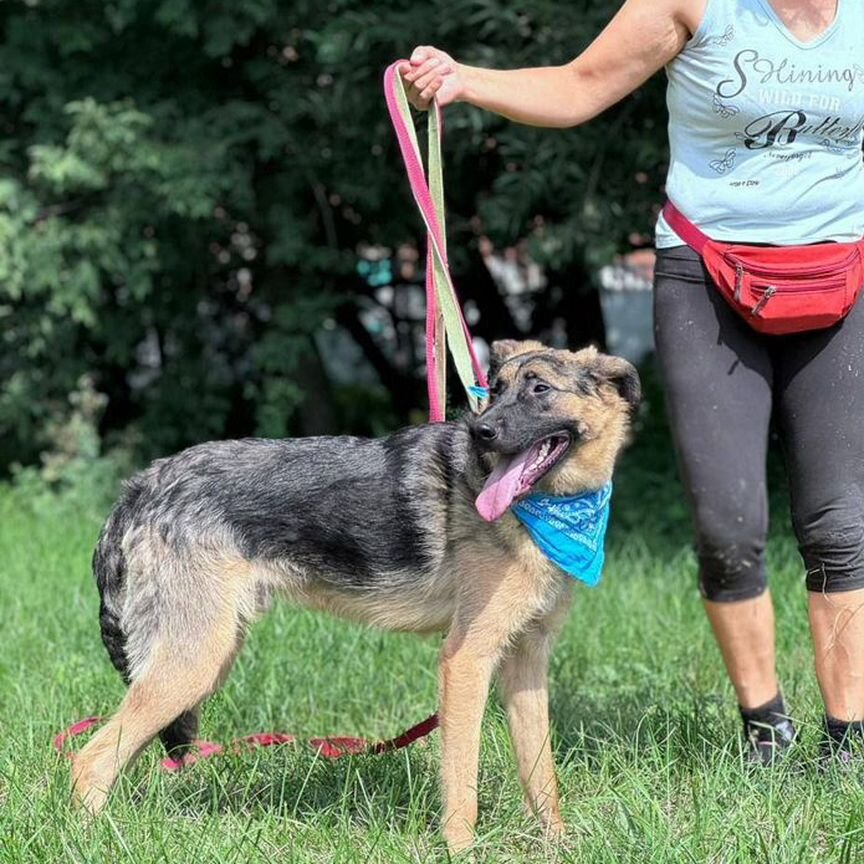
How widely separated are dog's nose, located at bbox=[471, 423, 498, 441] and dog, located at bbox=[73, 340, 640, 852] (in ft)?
0.31

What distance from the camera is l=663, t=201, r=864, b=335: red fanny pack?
11.8 feet

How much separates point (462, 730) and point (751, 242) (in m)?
1.61

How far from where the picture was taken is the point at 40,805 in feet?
11.6

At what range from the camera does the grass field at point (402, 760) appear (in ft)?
10.9

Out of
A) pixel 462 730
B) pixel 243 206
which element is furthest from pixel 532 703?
pixel 243 206

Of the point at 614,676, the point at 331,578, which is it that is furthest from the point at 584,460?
the point at 614,676

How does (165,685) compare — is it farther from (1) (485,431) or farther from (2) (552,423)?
(2) (552,423)

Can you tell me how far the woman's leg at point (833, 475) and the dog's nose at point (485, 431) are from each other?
0.99m

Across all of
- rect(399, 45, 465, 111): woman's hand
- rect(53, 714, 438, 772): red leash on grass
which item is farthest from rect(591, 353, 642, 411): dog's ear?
rect(53, 714, 438, 772): red leash on grass

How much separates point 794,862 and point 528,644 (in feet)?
3.15

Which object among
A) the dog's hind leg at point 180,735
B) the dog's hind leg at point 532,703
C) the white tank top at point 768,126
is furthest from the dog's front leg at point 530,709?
the white tank top at point 768,126

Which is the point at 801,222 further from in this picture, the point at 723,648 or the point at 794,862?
the point at 794,862

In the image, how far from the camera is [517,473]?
135 inches

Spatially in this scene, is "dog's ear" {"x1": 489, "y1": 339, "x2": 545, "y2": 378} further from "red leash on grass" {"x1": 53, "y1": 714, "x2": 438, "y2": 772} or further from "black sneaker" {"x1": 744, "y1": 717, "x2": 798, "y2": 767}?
"black sneaker" {"x1": 744, "y1": 717, "x2": 798, "y2": 767}
